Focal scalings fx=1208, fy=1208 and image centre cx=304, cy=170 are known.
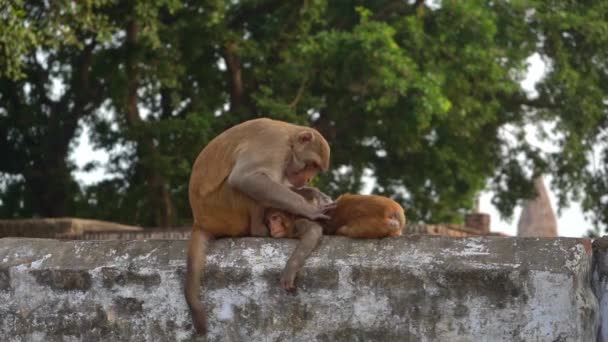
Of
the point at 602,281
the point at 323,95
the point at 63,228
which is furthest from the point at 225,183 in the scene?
the point at 323,95

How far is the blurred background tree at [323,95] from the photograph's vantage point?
15891mm

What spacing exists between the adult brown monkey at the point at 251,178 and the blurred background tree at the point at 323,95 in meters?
8.97

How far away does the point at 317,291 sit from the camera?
4695mm

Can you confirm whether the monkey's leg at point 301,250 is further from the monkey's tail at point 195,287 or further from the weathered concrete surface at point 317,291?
the monkey's tail at point 195,287

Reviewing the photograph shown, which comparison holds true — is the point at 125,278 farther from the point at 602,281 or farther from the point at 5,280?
the point at 602,281

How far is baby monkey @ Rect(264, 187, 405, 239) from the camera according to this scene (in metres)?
4.78

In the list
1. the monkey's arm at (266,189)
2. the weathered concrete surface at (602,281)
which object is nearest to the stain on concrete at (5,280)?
the monkey's arm at (266,189)

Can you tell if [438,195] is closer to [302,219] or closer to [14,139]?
[14,139]

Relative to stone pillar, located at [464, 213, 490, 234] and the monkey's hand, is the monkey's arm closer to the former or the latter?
the monkey's hand

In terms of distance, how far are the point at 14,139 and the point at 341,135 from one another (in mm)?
5251

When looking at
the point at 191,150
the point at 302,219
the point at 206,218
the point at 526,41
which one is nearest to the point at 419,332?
the point at 302,219

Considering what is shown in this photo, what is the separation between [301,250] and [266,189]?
49cm

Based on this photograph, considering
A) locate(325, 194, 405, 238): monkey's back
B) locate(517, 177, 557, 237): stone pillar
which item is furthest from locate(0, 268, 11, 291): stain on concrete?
locate(517, 177, 557, 237): stone pillar

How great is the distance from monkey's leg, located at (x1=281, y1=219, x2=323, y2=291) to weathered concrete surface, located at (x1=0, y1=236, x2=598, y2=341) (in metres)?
0.04
